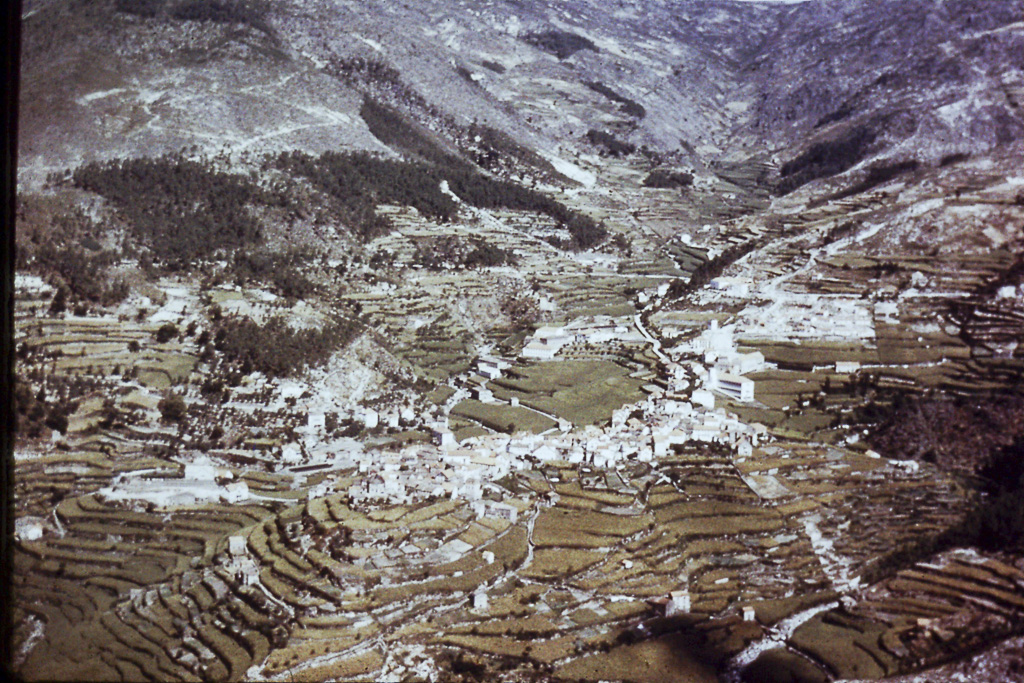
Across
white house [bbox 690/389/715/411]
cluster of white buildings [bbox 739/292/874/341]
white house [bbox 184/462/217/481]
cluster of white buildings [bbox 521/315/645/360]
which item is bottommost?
cluster of white buildings [bbox 521/315/645/360]

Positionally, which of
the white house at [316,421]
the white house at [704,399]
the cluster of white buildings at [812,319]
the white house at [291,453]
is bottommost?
the white house at [316,421]

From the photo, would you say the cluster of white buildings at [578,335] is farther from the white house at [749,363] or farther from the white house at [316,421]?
the white house at [316,421]

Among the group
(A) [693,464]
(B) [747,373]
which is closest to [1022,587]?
(A) [693,464]

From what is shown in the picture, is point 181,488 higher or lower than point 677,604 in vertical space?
lower

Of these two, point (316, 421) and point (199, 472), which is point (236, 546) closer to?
point (199, 472)

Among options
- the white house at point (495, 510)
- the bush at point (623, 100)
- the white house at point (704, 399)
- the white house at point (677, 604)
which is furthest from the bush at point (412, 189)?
the bush at point (623, 100)

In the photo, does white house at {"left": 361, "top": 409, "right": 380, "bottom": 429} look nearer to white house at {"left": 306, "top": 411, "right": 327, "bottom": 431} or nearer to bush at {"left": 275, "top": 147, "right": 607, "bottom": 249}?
white house at {"left": 306, "top": 411, "right": 327, "bottom": 431}

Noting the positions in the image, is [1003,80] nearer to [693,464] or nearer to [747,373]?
[747,373]

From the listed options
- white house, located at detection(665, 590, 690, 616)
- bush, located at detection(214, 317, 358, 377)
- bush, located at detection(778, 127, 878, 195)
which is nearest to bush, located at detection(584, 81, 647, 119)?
bush, located at detection(778, 127, 878, 195)

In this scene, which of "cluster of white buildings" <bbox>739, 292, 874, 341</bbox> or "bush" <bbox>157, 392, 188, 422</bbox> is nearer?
"bush" <bbox>157, 392, 188, 422</bbox>

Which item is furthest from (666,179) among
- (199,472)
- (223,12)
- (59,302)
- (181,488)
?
(181,488)
